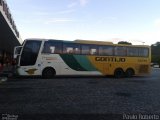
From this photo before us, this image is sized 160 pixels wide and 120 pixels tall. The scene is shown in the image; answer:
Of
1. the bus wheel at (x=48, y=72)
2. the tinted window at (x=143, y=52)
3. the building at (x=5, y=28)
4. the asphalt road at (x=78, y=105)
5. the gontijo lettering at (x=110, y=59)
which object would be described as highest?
the building at (x=5, y=28)

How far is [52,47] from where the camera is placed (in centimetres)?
2517

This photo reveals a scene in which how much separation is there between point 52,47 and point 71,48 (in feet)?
4.75

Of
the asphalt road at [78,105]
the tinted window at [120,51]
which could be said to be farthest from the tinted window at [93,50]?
the asphalt road at [78,105]

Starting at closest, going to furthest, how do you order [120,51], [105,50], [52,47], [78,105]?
[78,105]
[52,47]
[105,50]
[120,51]

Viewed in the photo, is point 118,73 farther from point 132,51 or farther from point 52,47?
point 52,47

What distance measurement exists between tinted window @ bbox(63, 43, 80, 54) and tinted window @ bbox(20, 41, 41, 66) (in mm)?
A: 1973

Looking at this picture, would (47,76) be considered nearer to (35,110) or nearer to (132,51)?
(132,51)

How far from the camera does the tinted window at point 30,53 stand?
24.5 metres

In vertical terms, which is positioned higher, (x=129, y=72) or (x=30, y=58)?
(x=30, y=58)

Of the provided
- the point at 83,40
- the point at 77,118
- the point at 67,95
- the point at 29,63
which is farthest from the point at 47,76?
the point at 77,118

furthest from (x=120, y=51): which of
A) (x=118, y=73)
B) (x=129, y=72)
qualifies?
(x=129, y=72)

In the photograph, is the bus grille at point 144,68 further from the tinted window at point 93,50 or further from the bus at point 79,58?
the tinted window at point 93,50

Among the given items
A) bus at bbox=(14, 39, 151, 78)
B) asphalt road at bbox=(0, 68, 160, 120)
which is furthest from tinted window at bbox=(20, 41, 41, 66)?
asphalt road at bbox=(0, 68, 160, 120)

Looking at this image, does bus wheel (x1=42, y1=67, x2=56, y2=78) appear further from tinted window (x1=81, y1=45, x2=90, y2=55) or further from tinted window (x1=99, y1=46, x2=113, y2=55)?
tinted window (x1=99, y1=46, x2=113, y2=55)
